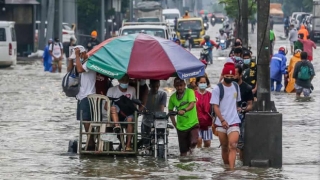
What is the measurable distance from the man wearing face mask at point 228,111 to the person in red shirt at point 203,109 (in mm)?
2178

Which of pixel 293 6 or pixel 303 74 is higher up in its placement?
pixel 303 74

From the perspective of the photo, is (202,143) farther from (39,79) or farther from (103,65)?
(39,79)

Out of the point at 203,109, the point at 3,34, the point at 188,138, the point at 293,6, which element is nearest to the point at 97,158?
the point at 188,138

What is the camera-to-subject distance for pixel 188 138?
51.6 feet

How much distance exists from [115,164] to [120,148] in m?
0.88

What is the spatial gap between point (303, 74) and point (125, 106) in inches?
457

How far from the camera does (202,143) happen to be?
56.9 feet

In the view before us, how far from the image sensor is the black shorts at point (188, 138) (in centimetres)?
1563

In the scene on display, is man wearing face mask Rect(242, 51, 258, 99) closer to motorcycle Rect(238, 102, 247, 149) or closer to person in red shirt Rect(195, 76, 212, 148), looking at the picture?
person in red shirt Rect(195, 76, 212, 148)

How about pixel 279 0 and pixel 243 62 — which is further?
pixel 279 0

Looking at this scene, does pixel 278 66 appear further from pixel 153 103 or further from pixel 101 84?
pixel 153 103

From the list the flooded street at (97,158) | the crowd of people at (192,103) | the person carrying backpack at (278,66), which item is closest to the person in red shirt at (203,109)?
the crowd of people at (192,103)

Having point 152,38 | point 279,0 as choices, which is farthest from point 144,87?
point 279,0

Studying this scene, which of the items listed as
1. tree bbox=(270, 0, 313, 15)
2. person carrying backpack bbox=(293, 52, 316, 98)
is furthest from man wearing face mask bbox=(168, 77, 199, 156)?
tree bbox=(270, 0, 313, 15)
